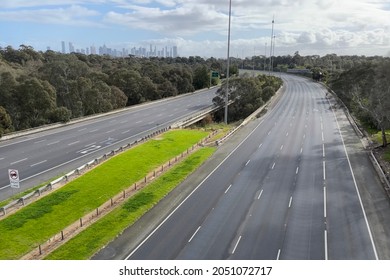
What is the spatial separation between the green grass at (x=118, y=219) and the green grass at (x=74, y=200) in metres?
1.65

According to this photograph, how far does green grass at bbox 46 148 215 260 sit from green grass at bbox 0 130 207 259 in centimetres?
165

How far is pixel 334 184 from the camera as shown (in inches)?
1129

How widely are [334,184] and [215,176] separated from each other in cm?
903

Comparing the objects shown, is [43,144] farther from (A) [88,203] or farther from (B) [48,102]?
(A) [88,203]

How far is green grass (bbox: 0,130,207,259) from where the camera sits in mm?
20000

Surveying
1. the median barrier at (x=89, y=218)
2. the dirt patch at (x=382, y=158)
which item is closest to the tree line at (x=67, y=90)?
the median barrier at (x=89, y=218)

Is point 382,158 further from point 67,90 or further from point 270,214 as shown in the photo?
point 67,90

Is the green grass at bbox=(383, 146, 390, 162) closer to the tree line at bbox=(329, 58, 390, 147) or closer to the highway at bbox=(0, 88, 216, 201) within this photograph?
the tree line at bbox=(329, 58, 390, 147)

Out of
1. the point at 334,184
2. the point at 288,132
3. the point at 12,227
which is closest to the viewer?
the point at 12,227

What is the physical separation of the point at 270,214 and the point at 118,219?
902cm

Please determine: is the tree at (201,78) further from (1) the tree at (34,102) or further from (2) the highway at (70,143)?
(1) the tree at (34,102)

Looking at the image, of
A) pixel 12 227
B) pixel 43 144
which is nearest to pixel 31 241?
pixel 12 227

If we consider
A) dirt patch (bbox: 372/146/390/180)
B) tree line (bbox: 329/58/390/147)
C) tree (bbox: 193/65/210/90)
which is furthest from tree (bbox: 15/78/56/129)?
tree (bbox: 193/65/210/90)

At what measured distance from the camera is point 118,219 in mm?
22406
